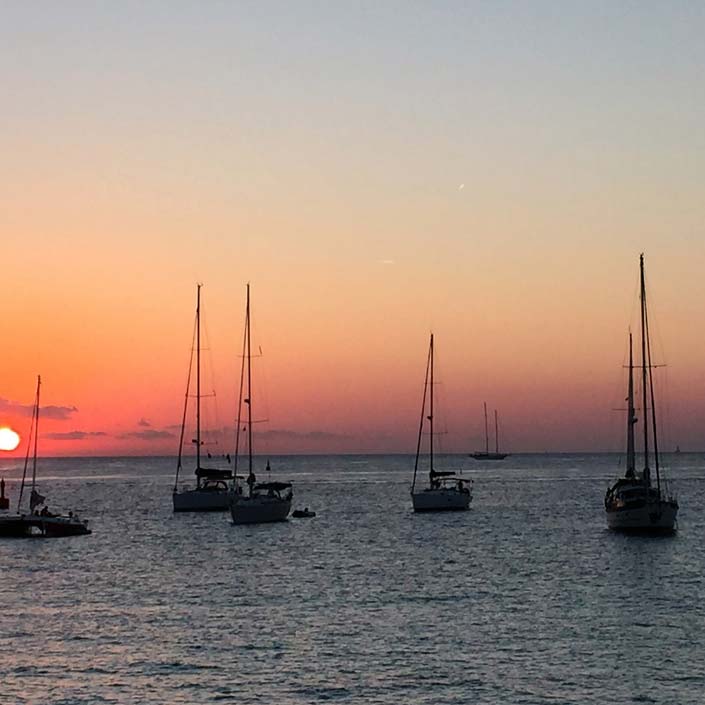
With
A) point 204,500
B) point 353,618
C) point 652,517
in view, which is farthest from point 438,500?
point 353,618

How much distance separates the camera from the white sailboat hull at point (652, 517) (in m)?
89.4

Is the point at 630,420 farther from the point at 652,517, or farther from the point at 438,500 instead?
the point at 438,500

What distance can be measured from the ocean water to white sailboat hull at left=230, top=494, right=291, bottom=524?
411 cm

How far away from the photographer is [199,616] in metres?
56.4

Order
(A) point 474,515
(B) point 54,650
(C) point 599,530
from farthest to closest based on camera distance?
(A) point 474,515 → (C) point 599,530 → (B) point 54,650

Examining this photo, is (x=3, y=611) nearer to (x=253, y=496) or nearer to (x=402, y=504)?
(x=253, y=496)

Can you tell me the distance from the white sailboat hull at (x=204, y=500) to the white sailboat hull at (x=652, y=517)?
153 feet

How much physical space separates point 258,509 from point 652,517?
3527 cm

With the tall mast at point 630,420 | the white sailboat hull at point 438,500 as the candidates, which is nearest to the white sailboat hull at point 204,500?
the white sailboat hull at point 438,500

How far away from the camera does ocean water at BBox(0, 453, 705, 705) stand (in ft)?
136

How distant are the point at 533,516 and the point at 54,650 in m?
85.8

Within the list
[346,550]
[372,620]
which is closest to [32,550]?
[346,550]

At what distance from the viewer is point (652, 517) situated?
294 ft

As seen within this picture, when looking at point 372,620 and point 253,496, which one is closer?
point 372,620
